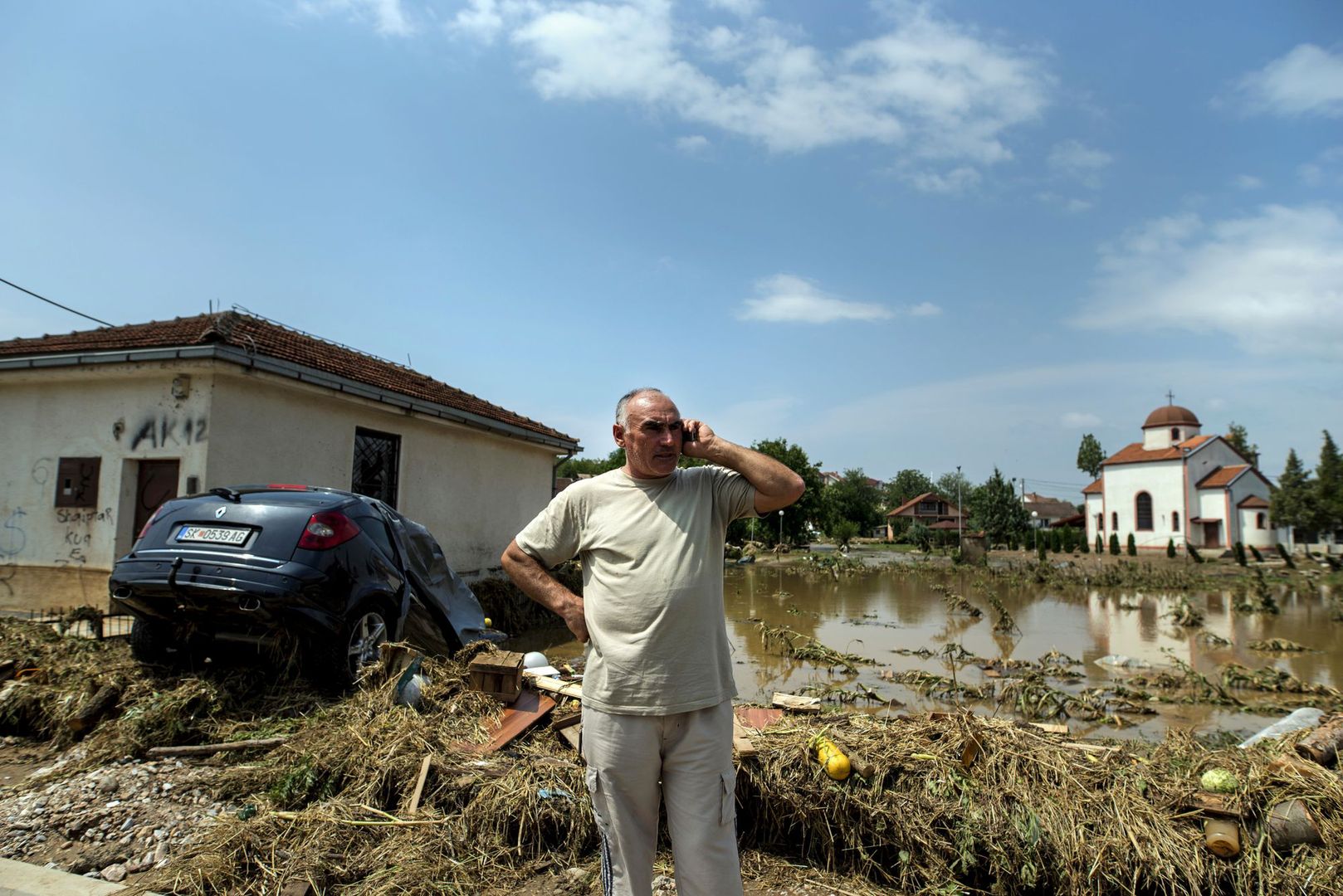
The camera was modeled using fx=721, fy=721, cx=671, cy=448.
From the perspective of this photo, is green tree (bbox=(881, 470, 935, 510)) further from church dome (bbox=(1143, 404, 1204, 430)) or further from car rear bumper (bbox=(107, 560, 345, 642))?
car rear bumper (bbox=(107, 560, 345, 642))

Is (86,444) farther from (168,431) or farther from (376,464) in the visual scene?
(376,464)

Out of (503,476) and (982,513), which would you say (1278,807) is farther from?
(982,513)

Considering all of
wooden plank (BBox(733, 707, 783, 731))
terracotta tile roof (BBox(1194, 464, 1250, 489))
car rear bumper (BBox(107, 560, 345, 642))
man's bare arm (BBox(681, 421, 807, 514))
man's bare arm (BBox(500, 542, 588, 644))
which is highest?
terracotta tile roof (BBox(1194, 464, 1250, 489))

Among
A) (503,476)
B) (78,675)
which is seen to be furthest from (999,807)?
(503,476)

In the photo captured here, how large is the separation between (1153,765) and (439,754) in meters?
3.83

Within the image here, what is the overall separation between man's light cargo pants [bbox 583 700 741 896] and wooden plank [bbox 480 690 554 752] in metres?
1.91

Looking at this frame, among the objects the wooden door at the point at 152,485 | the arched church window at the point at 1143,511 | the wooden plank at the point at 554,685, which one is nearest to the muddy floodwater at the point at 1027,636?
the wooden plank at the point at 554,685

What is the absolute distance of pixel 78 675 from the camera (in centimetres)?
503

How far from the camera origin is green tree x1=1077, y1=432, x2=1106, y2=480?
298ft

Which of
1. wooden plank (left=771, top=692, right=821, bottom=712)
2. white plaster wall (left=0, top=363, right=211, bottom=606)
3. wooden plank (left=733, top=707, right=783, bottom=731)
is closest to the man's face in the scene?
wooden plank (left=733, top=707, right=783, bottom=731)

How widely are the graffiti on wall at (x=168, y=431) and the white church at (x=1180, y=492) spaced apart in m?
53.6

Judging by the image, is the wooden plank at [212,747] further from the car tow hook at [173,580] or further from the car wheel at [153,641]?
the car wheel at [153,641]

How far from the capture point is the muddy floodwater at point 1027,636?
28.5ft

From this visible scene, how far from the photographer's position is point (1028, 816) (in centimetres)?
336
